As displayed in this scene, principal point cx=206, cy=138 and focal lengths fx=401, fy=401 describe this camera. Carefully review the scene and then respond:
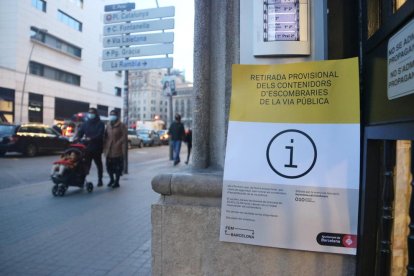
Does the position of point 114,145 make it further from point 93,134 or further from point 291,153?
point 291,153

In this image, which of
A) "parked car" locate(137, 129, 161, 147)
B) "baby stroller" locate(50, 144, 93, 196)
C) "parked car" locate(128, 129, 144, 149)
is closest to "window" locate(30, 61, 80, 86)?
"parked car" locate(137, 129, 161, 147)

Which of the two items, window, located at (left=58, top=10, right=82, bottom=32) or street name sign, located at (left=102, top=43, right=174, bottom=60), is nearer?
street name sign, located at (left=102, top=43, right=174, bottom=60)

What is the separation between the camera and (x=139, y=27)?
12.9m

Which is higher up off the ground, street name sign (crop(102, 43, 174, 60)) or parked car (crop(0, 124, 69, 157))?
street name sign (crop(102, 43, 174, 60))

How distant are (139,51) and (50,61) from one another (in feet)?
102

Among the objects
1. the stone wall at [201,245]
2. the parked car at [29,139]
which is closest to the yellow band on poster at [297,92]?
the stone wall at [201,245]

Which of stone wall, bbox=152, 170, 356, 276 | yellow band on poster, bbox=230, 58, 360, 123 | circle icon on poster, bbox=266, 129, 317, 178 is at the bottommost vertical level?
stone wall, bbox=152, 170, 356, 276

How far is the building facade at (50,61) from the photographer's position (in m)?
34.8

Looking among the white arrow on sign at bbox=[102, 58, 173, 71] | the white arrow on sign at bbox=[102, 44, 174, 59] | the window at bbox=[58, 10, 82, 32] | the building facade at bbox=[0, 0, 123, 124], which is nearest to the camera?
the white arrow on sign at bbox=[102, 44, 174, 59]

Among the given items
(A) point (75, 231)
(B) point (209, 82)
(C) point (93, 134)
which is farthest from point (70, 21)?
(B) point (209, 82)

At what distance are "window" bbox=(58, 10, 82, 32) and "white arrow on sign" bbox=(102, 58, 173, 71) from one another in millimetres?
31931

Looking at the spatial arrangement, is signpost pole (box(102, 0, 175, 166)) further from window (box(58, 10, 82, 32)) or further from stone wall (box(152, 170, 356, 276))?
window (box(58, 10, 82, 32))

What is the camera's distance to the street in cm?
419

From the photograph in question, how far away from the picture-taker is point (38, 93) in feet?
127
